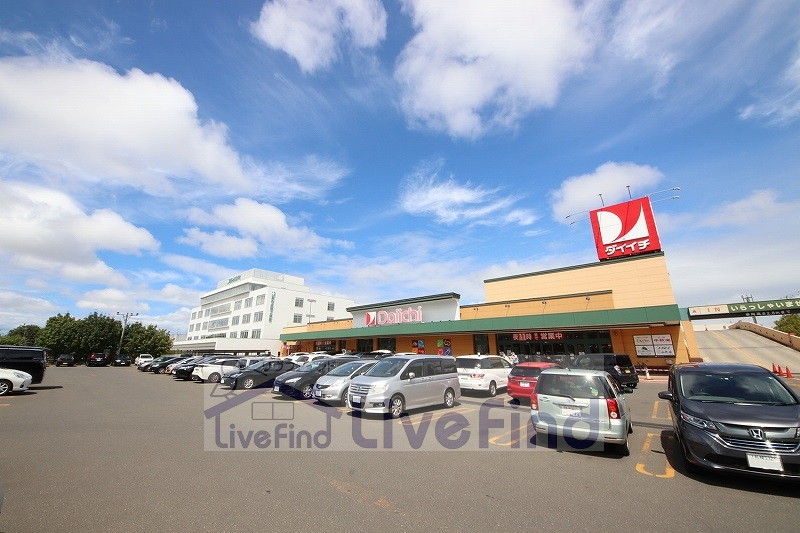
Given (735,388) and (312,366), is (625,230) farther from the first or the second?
(312,366)

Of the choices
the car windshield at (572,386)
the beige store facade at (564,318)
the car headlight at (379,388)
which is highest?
the beige store facade at (564,318)

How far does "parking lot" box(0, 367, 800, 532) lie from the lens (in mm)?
4109

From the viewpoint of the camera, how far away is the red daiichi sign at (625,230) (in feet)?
85.6

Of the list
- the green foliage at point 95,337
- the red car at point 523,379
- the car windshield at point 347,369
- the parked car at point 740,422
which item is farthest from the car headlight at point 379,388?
the green foliage at point 95,337

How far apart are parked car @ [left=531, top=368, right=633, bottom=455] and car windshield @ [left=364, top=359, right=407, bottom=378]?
4.69m

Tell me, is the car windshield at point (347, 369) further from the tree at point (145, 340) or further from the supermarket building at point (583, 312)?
the tree at point (145, 340)

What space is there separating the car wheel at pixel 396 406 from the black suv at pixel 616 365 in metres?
9.70

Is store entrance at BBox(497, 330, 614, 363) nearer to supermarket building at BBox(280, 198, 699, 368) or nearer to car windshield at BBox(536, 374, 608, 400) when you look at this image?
supermarket building at BBox(280, 198, 699, 368)

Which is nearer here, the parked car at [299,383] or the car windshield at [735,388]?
the car windshield at [735,388]

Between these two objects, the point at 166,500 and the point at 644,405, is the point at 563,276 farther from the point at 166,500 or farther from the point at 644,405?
the point at 166,500

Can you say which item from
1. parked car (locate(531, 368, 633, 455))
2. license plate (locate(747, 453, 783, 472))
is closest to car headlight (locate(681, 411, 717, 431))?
license plate (locate(747, 453, 783, 472))

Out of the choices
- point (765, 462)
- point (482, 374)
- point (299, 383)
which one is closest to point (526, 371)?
point (482, 374)

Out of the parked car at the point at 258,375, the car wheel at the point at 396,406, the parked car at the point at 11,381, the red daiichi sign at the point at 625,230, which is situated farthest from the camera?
the red daiichi sign at the point at 625,230

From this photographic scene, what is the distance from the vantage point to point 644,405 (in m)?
12.3
